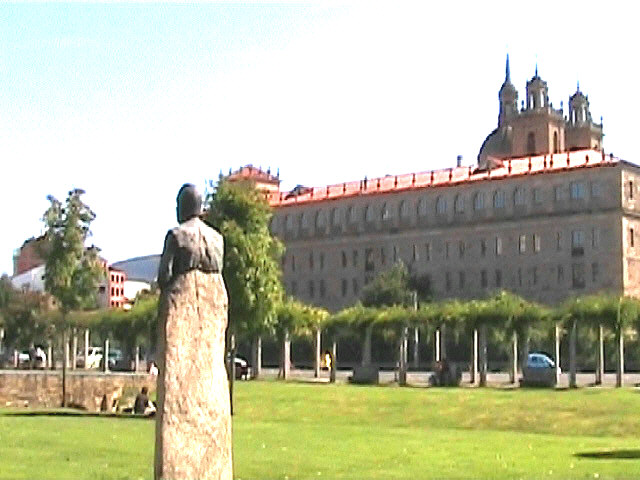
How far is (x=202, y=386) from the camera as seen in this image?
39.2 ft

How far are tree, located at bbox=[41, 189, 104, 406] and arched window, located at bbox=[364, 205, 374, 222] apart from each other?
77.1 m

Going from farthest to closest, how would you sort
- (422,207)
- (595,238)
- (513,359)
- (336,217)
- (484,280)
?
(336,217) < (422,207) < (484,280) < (595,238) < (513,359)

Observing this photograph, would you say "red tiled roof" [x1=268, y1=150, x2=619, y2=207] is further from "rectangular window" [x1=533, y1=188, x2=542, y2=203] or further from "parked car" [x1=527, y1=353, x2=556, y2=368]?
"parked car" [x1=527, y1=353, x2=556, y2=368]

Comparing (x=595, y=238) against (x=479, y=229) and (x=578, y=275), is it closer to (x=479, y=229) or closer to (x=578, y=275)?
(x=578, y=275)

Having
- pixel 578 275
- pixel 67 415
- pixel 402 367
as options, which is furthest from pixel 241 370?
pixel 578 275

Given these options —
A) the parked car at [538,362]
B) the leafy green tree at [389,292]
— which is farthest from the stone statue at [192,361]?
the leafy green tree at [389,292]

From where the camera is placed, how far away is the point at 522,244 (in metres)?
108

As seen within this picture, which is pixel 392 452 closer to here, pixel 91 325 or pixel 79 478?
pixel 79 478

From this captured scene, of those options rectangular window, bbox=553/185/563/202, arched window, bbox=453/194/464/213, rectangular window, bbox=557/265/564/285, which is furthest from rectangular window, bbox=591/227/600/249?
arched window, bbox=453/194/464/213

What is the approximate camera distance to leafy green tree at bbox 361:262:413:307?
98375 mm

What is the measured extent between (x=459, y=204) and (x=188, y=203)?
3963 inches

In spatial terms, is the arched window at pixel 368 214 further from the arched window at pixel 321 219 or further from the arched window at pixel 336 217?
the arched window at pixel 321 219

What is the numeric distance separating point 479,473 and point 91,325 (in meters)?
51.9

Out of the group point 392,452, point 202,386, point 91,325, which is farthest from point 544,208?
point 202,386
